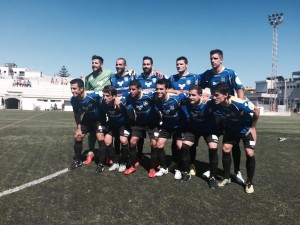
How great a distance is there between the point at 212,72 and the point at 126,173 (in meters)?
2.65

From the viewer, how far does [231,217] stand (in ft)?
11.3

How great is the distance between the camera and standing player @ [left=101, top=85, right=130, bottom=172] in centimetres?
554

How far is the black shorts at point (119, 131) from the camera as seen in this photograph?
5781 millimetres

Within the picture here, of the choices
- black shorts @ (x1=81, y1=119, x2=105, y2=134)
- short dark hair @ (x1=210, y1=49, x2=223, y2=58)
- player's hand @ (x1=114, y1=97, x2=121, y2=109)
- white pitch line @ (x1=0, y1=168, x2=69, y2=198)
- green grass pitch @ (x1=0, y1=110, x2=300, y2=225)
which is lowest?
Answer: green grass pitch @ (x1=0, y1=110, x2=300, y2=225)

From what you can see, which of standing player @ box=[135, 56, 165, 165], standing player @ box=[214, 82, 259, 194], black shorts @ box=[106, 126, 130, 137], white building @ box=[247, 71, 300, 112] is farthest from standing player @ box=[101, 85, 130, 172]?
white building @ box=[247, 71, 300, 112]

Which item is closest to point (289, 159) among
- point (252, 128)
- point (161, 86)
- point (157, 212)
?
point (252, 128)

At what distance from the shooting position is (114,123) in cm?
589

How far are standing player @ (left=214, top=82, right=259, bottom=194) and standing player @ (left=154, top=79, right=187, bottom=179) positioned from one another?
2.80 feet

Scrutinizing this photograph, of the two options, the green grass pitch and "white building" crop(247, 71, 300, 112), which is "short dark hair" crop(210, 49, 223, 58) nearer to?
the green grass pitch

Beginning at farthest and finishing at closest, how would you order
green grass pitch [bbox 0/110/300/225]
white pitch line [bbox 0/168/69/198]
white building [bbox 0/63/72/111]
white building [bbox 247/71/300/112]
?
white building [bbox 247/71/300/112] → white building [bbox 0/63/72/111] → white pitch line [bbox 0/168/69/198] → green grass pitch [bbox 0/110/300/225]

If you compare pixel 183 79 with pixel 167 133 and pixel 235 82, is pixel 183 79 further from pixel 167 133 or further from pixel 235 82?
pixel 167 133

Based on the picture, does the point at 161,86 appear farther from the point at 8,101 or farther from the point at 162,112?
the point at 8,101

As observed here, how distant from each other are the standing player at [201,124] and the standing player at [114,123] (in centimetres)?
128

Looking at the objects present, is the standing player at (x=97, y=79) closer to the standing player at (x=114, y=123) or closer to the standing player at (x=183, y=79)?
the standing player at (x=114, y=123)
